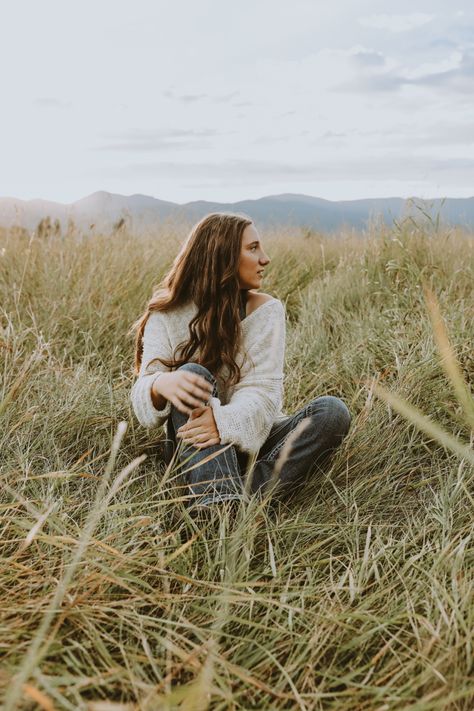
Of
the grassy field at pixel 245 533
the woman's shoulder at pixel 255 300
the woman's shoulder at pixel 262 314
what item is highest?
the woman's shoulder at pixel 255 300

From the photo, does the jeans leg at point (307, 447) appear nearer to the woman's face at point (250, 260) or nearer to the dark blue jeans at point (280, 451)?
the dark blue jeans at point (280, 451)

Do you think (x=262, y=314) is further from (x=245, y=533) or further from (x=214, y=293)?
(x=245, y=533)

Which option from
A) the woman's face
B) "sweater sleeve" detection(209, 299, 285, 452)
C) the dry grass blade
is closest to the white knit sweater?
"sweater sleeve" detection(209, 299, 285, 452)

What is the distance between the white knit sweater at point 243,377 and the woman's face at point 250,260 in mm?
101

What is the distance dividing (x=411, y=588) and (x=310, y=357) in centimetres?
177

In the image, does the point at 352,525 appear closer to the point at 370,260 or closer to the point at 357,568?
the point at 357,568

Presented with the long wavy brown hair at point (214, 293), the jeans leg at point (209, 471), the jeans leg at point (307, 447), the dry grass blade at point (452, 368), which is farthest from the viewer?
the dry grass blade at point (452, 368)

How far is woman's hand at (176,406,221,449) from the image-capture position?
1.91 metres

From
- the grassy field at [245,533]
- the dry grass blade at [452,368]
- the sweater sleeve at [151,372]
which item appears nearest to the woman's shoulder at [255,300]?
the sweater sleeve at [151,372]

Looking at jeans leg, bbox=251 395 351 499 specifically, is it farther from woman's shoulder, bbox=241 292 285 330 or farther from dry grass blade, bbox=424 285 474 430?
dry grass blade, bbox=424 285 474 430

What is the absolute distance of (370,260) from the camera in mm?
3969

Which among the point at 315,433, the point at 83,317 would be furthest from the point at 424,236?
the point at 315,433

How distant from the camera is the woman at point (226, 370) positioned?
6.40ft

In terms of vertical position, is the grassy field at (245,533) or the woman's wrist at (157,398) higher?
the woman's wrist at (157,398)
